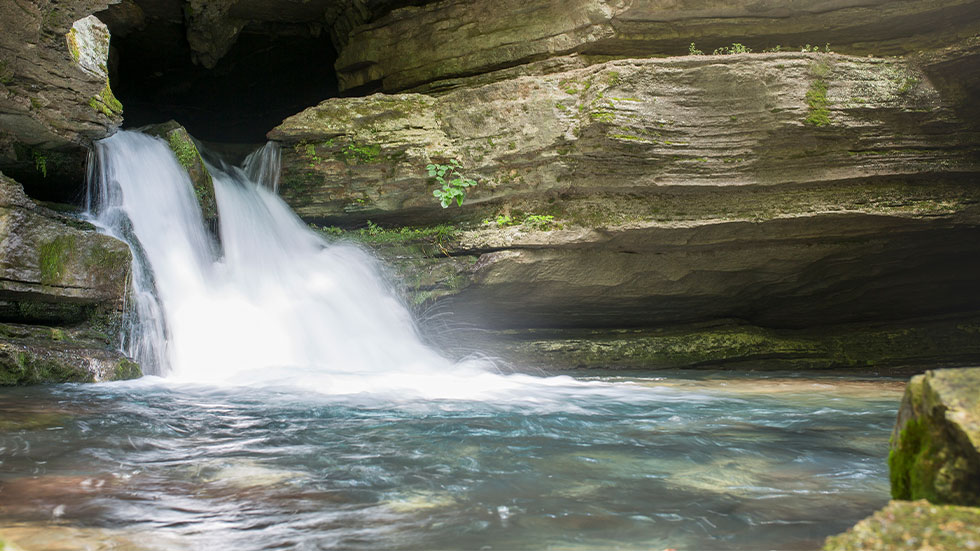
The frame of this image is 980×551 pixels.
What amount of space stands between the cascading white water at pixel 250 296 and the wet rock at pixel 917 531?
187 inches

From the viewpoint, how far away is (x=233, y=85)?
559 inches

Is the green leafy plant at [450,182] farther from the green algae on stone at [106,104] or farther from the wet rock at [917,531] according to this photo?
the wet rock at [917,531]

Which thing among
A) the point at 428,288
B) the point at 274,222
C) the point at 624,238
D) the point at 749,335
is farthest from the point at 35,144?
the point at 749,335

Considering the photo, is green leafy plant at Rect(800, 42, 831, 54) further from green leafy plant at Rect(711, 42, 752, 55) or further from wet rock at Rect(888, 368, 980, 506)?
wet rock at Rect(888, 368, 980, 506)

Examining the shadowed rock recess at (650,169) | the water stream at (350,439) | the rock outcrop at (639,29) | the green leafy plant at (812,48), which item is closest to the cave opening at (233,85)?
the shadowed rock recess at (650,169)

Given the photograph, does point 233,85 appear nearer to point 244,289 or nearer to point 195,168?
point 195,168

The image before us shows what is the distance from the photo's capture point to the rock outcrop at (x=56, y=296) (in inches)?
243

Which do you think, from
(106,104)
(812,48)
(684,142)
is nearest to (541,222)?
(684,142)

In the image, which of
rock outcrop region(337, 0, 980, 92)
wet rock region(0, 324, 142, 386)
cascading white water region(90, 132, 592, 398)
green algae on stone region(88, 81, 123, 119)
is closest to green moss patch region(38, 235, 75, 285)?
wet rock region(0, 324, 142, 386)

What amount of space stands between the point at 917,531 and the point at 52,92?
7.85 metres

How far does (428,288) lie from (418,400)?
11.7 ft

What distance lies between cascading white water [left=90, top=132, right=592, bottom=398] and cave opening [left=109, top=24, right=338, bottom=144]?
484cm

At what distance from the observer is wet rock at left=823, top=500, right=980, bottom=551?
1584mm

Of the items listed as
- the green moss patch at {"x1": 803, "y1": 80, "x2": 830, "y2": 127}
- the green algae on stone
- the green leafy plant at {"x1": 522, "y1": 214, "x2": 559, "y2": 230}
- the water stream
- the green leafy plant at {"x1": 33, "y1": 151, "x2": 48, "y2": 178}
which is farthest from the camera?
the green leafy plant at {"x1": 522, "y1": 214, "x2": 559, "y2": 230}
